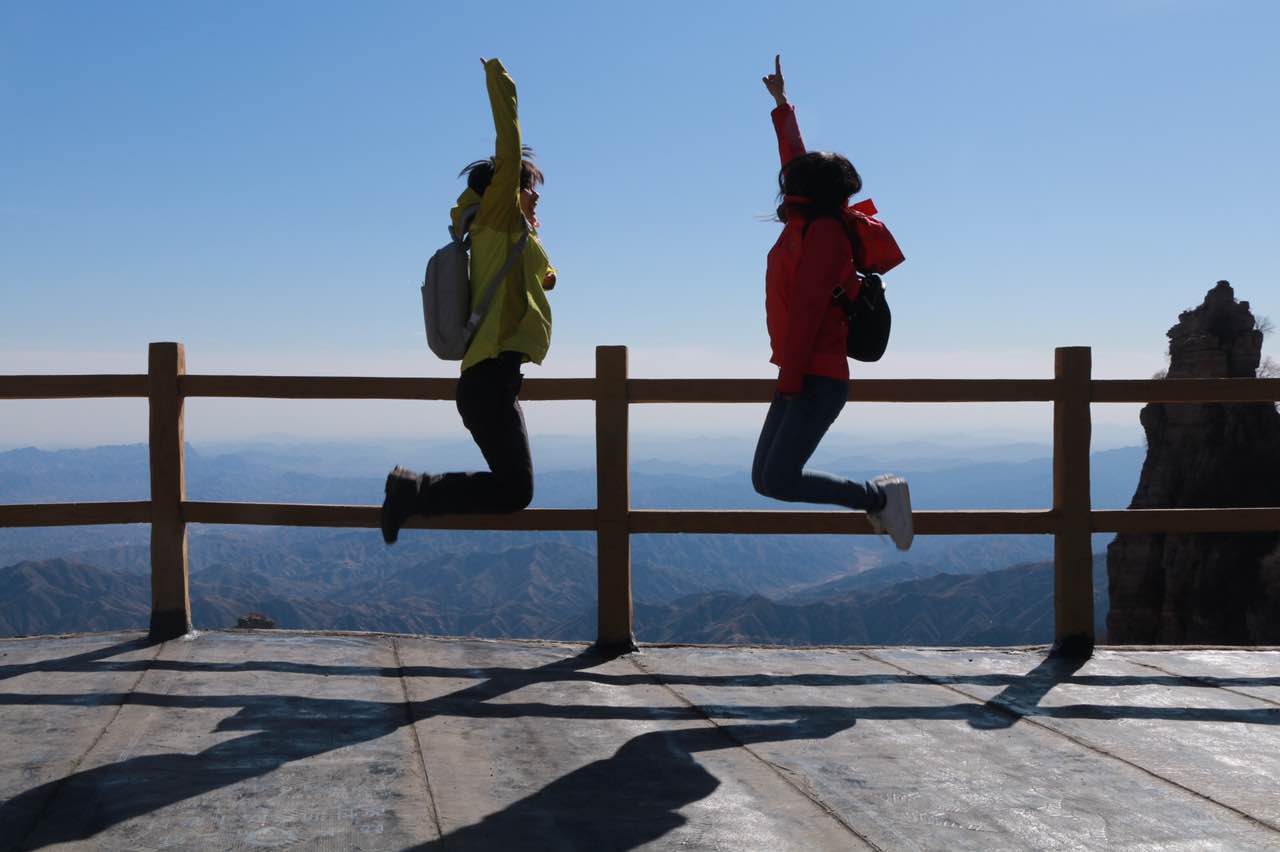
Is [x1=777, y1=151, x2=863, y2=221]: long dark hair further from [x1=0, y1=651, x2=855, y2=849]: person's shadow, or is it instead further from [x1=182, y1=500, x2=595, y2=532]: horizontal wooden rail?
[x1=0, y1=651, x2=855, y2=849]: person's shadow

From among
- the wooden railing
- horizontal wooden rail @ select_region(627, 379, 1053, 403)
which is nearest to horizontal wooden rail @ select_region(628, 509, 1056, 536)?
the wooden railing

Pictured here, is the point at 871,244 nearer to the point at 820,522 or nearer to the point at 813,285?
the point at 813,285

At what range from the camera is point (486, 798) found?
317cm

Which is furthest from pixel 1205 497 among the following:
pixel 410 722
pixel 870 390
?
pixel 410 722

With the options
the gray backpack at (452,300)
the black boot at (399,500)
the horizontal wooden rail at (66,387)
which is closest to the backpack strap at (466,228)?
the gray backpack at (452,300)

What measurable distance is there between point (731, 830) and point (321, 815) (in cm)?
109

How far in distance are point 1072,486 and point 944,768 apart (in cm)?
275

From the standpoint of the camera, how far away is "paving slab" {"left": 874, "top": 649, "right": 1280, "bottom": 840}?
3555 millimetres

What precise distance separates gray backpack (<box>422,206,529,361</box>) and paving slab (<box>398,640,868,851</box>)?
1.45 meters

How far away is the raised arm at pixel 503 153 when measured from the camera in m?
4.30

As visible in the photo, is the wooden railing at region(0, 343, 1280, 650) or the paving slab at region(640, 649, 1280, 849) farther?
the wooden railing at region(0, 343, 1280, 650)

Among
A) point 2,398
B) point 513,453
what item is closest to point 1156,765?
point 513,453

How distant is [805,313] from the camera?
4.31m

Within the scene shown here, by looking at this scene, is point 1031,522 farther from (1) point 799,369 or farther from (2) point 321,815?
(2) point 321,815
